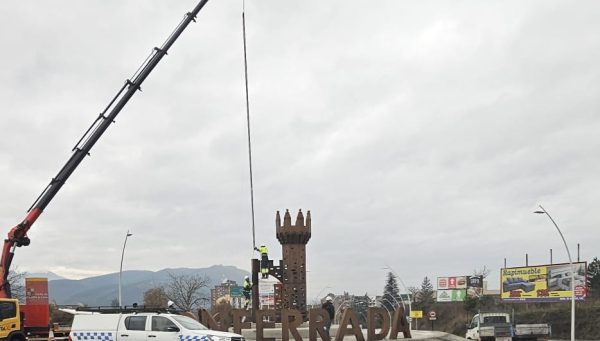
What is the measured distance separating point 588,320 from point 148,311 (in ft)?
193

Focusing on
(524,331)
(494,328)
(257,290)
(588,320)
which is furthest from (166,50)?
(588,320)

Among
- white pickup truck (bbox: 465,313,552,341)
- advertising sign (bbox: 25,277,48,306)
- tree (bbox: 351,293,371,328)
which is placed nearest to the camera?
advertising sign (bbox: 25,277,48,306)

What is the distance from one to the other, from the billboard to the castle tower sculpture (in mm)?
42194

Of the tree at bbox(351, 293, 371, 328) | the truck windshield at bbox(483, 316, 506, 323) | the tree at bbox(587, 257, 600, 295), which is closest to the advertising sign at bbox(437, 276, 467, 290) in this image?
the tree at bbox(351, 293, 371, 328)

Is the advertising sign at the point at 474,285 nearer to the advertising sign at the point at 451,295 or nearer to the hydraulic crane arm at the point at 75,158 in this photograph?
the advertising sign at the point at 451,295

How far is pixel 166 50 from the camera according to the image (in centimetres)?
3359

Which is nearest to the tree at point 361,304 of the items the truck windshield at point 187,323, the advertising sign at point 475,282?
the advertising sign at point 475,282

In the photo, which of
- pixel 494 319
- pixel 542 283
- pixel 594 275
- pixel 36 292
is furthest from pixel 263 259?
pixel 594 275

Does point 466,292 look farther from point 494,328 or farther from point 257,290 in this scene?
point 257,290

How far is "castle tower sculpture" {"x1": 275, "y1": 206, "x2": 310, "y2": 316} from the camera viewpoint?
126 feet

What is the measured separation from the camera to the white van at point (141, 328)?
1770 cm

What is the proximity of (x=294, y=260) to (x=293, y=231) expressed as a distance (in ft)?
5.46

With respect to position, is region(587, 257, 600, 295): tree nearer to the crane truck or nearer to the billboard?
the billboard

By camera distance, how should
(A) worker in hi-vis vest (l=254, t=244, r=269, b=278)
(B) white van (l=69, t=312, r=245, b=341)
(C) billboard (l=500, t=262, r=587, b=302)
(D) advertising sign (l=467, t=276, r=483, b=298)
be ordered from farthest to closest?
1. (D) advertising sign (l=467, t=276, r=483, b=298)
2. (C) billboard (l=500, t=262, r=587, b=302)
3. (A) worker in hi-vis vest (l=254, t=244, r=269, b=278)
4. (B) white van (l=69, t=312, r=245, b=341)
